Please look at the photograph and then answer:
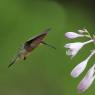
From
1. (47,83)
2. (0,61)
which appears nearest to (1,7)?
(0,61)

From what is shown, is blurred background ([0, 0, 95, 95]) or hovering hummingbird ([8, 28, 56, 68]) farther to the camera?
blurred background ([0, 0, 95, 95])

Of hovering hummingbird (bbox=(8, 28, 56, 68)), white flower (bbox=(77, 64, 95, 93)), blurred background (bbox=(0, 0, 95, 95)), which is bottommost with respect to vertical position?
blurred background (bbox=(0, 0, 95, 95))

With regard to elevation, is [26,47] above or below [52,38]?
above

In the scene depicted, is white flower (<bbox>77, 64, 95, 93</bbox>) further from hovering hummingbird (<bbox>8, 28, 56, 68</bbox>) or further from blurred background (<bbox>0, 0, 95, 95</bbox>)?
blurred background (<bbox>0, 0, 95, 95</bbox>)

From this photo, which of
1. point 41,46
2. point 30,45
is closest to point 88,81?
point 30,45

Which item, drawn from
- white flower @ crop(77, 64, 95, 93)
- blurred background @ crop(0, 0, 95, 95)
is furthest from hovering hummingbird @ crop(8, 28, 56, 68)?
blurred background @ crop(0, 0, 95, 95)

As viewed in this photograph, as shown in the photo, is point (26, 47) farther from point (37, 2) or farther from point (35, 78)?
point (37, 2)

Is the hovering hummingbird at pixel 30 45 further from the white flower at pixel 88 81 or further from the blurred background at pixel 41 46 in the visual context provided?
the blurred background at pixel 41 46

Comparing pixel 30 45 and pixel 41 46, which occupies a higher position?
pixel 30 45

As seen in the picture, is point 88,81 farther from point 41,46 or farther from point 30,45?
point 41,46
